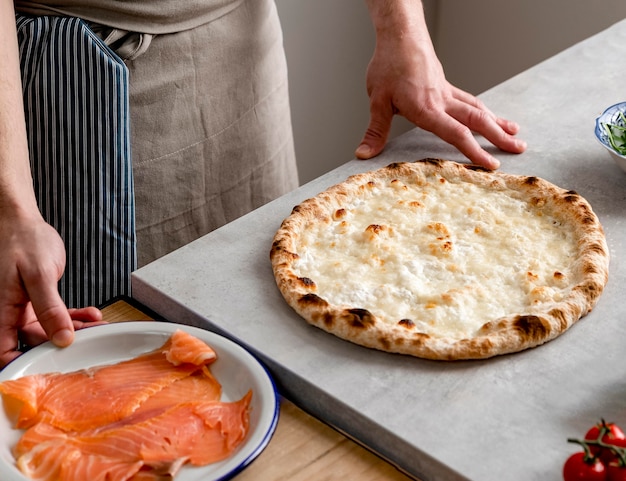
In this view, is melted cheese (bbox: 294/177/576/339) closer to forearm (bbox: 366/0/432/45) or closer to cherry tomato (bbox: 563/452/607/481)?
cherry tomato (bbox: 563/452/607/481)

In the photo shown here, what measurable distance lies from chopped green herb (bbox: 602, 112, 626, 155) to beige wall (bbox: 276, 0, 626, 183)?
1898 mm

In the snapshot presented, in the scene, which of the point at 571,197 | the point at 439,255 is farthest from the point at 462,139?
the point at 439,255

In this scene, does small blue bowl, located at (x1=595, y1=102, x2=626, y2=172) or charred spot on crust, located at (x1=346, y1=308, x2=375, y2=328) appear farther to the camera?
small blue bowl, located at (x1=595, y1=102, x2=626, y2=172)

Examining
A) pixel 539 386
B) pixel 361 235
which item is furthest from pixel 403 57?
pixel 539 386

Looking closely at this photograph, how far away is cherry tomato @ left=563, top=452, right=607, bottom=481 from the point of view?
0.98m

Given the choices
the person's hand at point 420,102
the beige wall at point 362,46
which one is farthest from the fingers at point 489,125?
the beige wall at point 362,46

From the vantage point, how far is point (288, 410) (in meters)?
1.26

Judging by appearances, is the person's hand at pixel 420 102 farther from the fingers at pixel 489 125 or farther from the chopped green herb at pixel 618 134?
the chopped green herb at pixel 618 134

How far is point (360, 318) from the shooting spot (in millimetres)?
1312

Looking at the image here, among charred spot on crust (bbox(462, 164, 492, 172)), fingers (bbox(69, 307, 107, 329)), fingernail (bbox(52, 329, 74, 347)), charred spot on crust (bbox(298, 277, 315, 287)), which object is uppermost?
charred spot on crust (bbox(462, 164, 492, 172))

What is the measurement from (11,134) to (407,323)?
787 millimetres

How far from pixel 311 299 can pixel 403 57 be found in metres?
0.83

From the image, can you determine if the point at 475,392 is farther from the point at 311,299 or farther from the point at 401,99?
the point at 401,99

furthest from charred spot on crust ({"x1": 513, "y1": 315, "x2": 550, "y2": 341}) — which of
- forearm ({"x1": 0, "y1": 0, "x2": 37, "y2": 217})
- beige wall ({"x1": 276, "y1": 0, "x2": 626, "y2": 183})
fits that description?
beige wall ({"x1": 276, "y1": 0, "x2": 626, "y2": 183})
